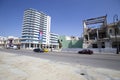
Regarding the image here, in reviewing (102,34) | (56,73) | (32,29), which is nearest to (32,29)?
(32,29)

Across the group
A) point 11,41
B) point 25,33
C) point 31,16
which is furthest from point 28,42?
point 31,16

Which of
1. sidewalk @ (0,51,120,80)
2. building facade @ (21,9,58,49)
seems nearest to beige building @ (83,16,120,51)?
sidewalk @ (0,51,120,80)

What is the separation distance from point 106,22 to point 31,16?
83.1 metres

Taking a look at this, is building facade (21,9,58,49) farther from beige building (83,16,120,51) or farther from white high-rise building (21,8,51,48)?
beige building (83,16,120,51)

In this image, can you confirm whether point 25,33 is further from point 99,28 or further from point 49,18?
point 99,28

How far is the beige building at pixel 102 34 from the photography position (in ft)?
128

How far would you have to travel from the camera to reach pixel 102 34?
46469mm

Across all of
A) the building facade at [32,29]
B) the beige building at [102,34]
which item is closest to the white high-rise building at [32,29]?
the building facade at [32,29]

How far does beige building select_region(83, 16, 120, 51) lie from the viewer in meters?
38.9

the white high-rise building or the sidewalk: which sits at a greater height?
the white high-rise building

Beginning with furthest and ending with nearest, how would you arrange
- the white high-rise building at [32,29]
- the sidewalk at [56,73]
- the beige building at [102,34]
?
1. the white high-rise building at [32,29]
2. the beige building at [102,34]
3. the sidewalk at [56,73]

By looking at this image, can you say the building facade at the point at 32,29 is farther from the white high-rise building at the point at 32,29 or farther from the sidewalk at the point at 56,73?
the sidewalk at the point at 56,73

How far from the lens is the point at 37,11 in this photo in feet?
383

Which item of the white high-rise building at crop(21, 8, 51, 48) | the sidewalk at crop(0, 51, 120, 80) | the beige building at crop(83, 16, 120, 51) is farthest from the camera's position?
the white high-rise building at crop(21, 8, 51, 48)
